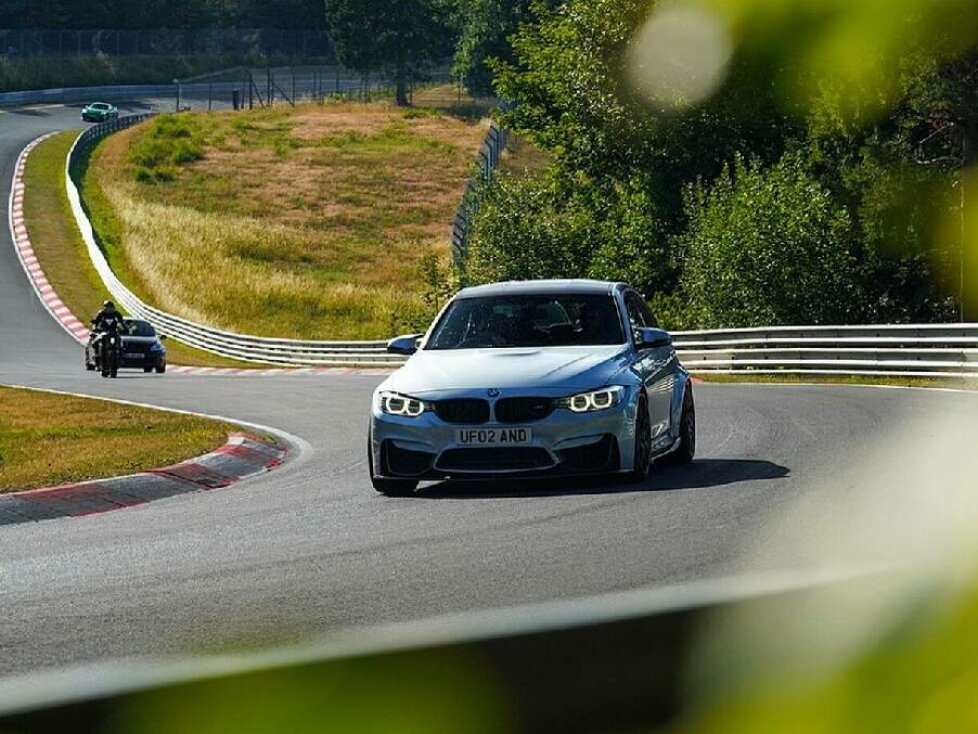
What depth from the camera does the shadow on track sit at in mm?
13086

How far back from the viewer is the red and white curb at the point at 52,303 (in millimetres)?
45844

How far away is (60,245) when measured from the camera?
7369 centimetres

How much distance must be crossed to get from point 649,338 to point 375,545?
4403 millimetres

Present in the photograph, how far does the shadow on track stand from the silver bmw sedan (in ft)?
0.57

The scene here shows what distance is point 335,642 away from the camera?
0.96 metres

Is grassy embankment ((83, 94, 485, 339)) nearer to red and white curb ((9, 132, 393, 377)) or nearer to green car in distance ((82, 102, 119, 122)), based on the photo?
red and white curb ((9, 132, 393, 377))

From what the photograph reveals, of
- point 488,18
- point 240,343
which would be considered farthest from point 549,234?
point 488,18

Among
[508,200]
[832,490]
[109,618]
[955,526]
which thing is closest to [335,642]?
[955,526]

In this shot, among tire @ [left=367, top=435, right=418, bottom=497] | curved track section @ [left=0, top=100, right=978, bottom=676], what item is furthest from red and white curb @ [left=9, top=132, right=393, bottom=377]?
tire @ [left=367, top=435, right=418, bottom=497]

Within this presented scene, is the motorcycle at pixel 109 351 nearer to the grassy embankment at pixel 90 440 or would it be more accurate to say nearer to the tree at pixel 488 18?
the grassy embankment at pixel 90 440

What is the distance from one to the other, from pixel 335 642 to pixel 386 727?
116 mm

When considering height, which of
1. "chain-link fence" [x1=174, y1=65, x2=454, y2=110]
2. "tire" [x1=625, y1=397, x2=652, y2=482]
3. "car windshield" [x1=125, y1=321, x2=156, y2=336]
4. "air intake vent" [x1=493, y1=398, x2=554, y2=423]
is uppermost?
"air intake vent" [x1=493, y1=398, x2=554, y2=423]

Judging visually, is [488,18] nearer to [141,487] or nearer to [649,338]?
[649,338]

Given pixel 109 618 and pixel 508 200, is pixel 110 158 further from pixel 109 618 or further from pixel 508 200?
pixel 109 618
